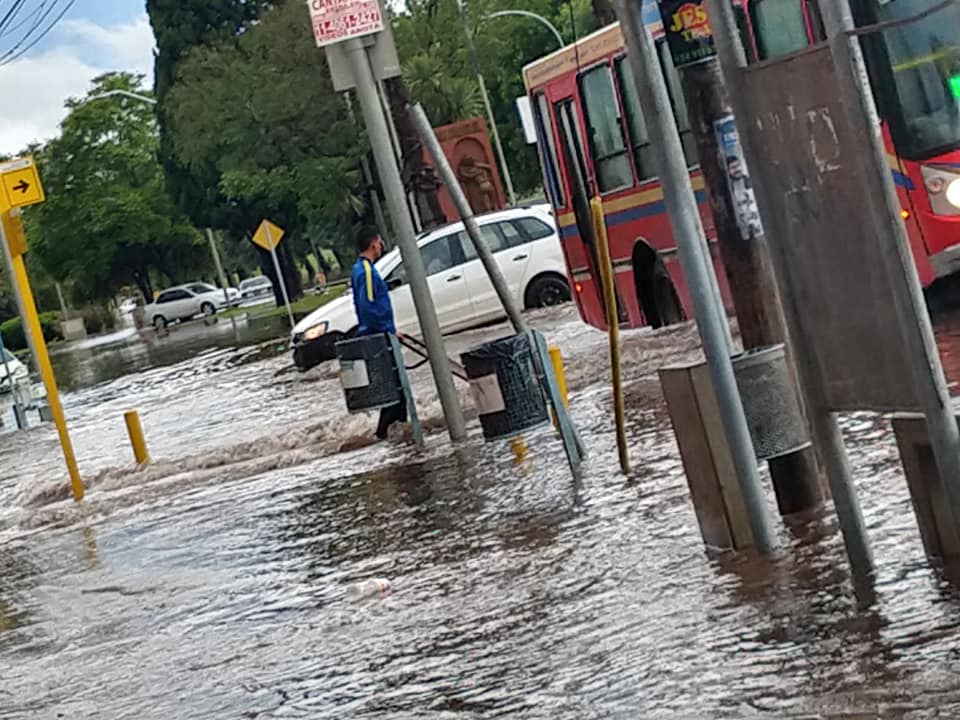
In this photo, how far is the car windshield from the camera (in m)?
13.6

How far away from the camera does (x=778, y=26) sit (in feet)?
49.1

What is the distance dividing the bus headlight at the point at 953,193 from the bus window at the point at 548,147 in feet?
21.1

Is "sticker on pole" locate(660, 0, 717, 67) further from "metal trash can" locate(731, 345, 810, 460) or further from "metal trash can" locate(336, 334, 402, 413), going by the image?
"metal trash can" locate(336, 334, 402, 413)

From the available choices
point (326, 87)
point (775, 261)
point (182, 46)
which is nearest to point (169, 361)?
point (326, 87)

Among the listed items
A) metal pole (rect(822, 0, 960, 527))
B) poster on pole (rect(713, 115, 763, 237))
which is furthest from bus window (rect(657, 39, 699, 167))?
metal pole (rect(822, 0, 960, 527))

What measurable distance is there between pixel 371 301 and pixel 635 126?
13.9 ft

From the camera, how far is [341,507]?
12.4 metres

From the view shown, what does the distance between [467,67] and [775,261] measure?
1867 inches

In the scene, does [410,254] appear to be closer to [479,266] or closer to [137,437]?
[137,437]

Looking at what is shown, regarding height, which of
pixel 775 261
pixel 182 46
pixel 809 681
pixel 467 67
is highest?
pixel 182 46

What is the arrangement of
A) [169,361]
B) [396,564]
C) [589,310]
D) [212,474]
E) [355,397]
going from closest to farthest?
[396,564], [355,397], [212,474], [589,310], [169,361]

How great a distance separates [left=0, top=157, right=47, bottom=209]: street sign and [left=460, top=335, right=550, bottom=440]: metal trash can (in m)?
6.60

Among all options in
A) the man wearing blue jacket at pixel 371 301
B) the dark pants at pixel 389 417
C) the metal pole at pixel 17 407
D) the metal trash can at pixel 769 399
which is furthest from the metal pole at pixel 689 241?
the metal pole at pixel 17 407

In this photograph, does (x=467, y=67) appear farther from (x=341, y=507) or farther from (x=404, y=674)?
(x=404, y=674)
